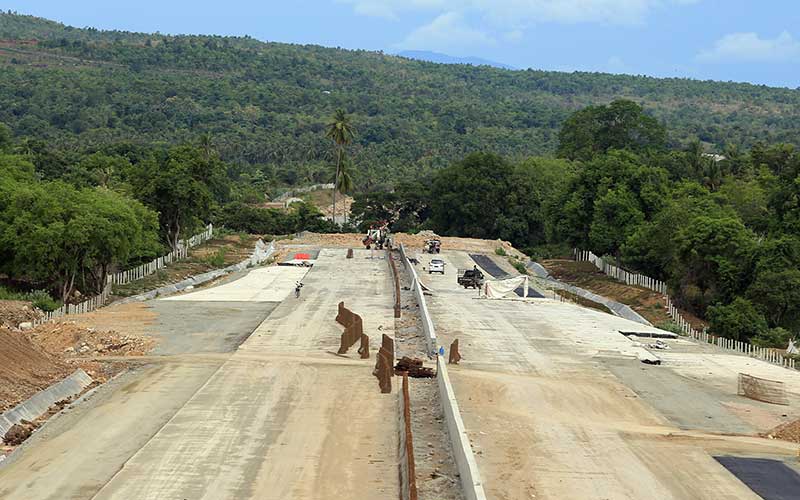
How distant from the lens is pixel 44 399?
30.6 meters

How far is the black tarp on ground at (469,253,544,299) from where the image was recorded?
219 ft

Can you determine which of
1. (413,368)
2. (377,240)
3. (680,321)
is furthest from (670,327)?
(377,240)

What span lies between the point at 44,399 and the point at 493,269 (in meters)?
54.3

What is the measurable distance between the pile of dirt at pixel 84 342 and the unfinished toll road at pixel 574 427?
12.7m

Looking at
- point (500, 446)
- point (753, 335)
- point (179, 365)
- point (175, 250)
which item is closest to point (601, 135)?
point (175, 250)

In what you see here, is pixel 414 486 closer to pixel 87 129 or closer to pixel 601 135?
pixel 601 135

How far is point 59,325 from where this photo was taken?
45.0m

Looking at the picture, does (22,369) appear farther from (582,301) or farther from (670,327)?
(582,301)

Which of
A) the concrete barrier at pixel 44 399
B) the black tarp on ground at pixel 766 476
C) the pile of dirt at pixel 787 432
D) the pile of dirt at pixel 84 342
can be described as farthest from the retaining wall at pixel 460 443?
the pile of dirt at pixel 84 342

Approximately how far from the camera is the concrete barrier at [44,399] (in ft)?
91.5

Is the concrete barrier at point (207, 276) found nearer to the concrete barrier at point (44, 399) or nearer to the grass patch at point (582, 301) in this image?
the grass patch at point (582, 301)

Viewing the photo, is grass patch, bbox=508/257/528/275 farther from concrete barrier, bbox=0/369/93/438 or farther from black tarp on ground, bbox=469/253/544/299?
concrete barrier, bbox=0/369/93/438

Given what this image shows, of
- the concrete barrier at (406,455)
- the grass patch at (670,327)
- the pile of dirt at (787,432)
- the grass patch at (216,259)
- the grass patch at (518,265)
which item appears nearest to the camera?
the concrete barrier at (406,455)

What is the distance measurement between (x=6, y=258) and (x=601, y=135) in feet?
306
